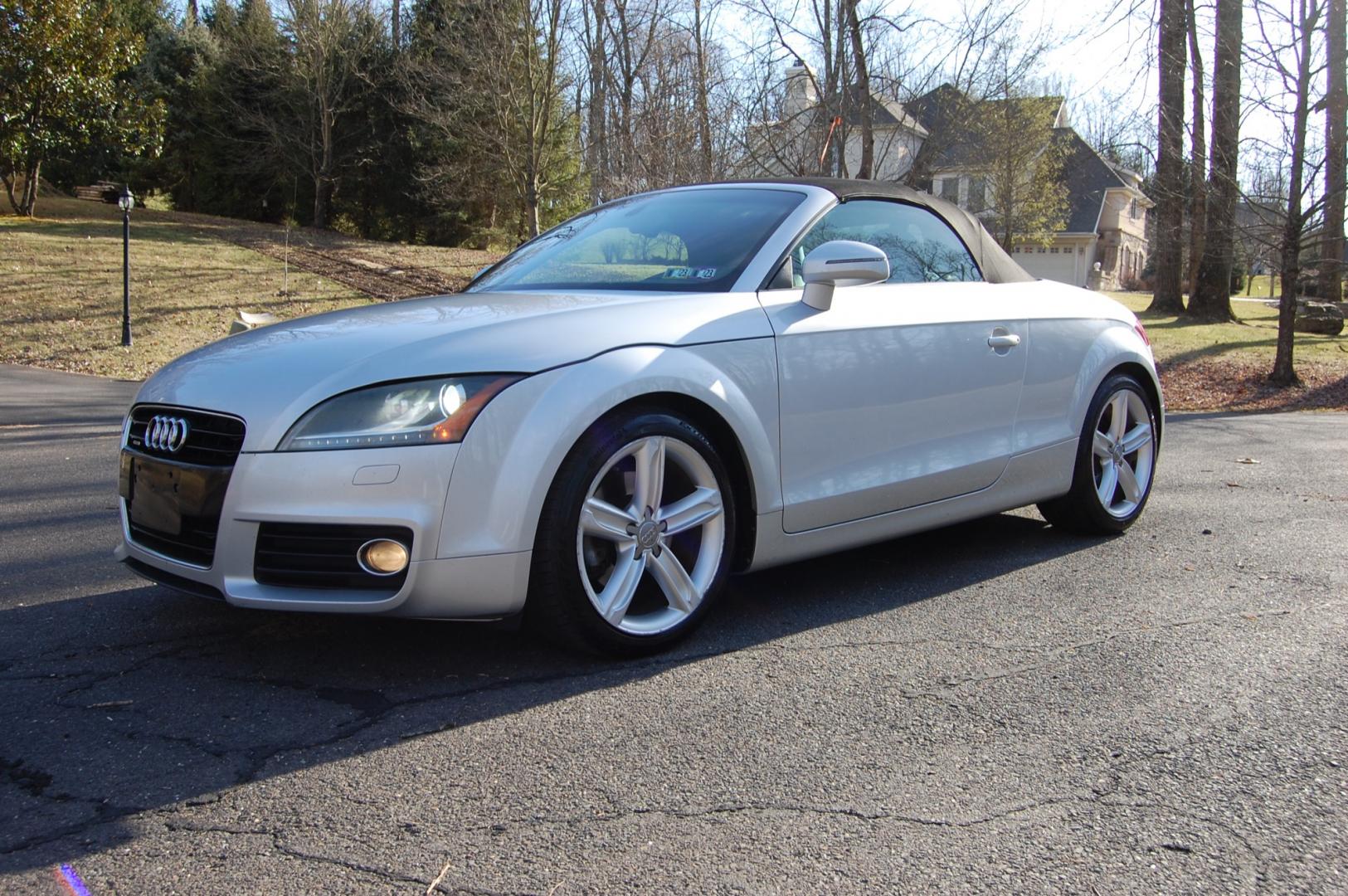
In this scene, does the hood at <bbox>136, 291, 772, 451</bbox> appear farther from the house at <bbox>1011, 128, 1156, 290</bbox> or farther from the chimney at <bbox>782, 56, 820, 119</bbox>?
the house at <bbox>1011, 128, 1156, 290</bbox>

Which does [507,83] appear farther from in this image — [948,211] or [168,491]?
[168,491]

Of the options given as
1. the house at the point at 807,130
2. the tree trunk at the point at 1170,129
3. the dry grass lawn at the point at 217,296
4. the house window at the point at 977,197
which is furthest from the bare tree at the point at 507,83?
the house window at the point at 977,197

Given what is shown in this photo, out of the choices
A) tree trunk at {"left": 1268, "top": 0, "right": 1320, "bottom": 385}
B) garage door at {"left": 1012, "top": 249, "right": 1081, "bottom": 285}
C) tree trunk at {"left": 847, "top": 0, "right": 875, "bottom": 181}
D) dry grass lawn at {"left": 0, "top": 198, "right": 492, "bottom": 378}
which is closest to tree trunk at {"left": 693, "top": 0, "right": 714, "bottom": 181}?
tree trunk at {"left": 847, "top": 0, "right": 875, "bottom": 181}

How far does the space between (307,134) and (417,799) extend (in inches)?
1391

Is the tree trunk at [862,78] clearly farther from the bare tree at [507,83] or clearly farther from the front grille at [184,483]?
the front grille at [184,483]

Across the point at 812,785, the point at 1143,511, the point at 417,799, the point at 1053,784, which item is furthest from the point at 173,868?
the point at 1143,511

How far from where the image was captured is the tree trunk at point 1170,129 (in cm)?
1798

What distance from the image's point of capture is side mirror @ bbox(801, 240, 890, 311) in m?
3.72

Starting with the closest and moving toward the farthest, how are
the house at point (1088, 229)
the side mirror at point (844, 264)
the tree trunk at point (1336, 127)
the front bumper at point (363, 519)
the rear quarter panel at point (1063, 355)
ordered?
the front bumper at point (363, 519), the side mirror at point (844, 264), the rear quarter panel at point (1063, 355), the tree trunk at point (1336, 127), the house at point (1088, 229)

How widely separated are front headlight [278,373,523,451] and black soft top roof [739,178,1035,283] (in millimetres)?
1884

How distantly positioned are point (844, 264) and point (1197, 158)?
16.0 metres

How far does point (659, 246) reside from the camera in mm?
4301

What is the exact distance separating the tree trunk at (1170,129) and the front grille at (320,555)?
1667cm

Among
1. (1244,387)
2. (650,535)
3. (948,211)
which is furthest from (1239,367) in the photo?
A: (650,535)
